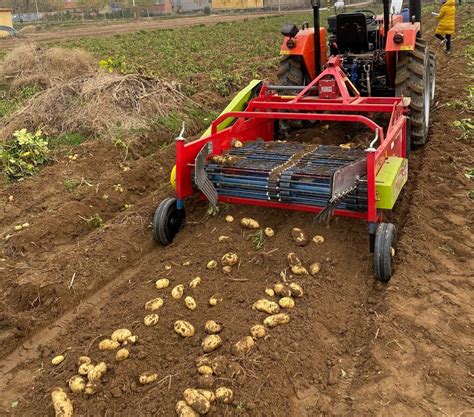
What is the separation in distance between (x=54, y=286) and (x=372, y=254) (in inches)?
107

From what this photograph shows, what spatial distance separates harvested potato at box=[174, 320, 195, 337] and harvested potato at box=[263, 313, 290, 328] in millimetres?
510

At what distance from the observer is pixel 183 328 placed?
362 cm

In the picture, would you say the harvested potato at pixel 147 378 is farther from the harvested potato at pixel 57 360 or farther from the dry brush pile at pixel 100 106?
the dry brush pile at pixel 100 106

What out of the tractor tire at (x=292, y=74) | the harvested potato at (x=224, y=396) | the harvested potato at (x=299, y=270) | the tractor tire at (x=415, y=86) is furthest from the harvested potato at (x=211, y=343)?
the tractor tire at (x=292, y=74)

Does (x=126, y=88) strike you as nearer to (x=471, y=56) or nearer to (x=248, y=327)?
(x=248, y=327)

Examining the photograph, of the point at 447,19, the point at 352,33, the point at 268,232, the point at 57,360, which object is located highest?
the point at 352,33

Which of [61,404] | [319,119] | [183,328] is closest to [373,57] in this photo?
[319,119]

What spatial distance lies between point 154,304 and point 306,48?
454cm

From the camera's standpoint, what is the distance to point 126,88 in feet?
29.8

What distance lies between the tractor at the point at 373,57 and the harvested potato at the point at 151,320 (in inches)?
145

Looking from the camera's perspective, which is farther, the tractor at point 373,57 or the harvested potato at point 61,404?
the tractor at point 373,57

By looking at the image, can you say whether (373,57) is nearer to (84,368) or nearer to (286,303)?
(286,303)

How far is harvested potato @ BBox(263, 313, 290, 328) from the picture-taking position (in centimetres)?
365

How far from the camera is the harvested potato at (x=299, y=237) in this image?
14.8ft
